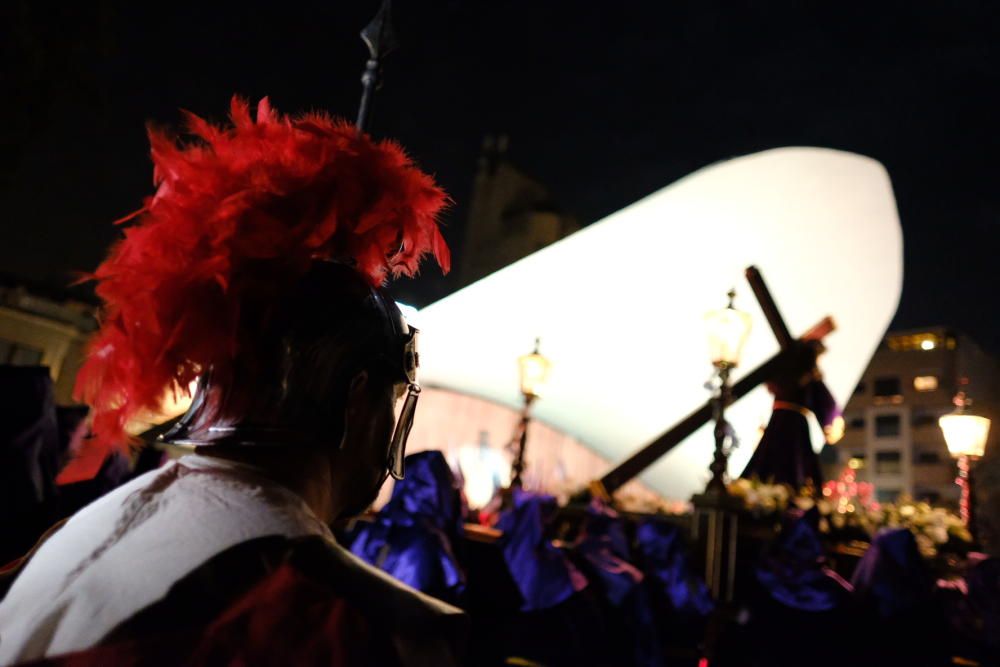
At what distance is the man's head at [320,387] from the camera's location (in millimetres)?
1638

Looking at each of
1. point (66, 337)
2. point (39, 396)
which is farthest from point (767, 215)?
point (66, 337)

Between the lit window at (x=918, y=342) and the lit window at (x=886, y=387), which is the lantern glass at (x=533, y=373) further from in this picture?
the lit window at (x=886, y=387)

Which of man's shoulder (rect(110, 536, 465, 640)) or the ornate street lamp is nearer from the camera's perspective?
man's shoulder (rect(110, 536, 465, 640))

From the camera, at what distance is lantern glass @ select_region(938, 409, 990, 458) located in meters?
7.40

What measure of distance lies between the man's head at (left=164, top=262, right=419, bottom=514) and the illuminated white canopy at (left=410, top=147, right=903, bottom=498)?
6.80 metres

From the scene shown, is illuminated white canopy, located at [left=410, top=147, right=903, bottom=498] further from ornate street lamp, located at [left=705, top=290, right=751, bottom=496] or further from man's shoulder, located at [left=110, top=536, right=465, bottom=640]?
man's shoulder, located at [left=110, top=536, right=465, bottom=640]

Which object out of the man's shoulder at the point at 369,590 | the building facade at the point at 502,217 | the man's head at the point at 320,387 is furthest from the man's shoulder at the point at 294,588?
the building facade at the point at 502,217

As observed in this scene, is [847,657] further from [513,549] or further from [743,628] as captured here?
[513,549]

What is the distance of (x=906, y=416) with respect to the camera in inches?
2005

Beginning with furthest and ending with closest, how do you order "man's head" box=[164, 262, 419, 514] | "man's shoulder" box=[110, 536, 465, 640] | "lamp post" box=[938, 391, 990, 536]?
"lamp post" box=[938, 391, 990, 536], "man's head" box=[164, 262, 419, 514], "man's shoulder" box=[110, 536, 465, 640]

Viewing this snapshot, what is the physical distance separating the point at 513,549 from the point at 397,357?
3.11 metres

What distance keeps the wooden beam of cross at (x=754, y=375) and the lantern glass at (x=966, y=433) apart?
1.56m

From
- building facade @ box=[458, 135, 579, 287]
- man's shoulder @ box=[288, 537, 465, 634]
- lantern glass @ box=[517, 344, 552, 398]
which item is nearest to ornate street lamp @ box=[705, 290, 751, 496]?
lantern glass @ box=[517, 344, 552, 398]

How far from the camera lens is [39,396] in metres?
4.10
